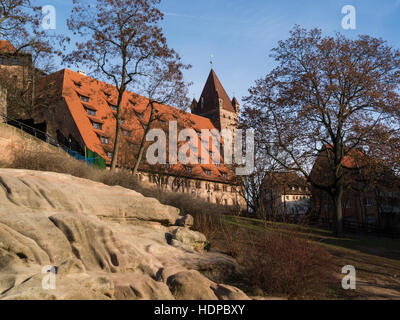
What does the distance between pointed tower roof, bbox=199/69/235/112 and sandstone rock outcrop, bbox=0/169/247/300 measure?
63.6 m

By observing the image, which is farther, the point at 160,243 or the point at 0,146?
the point at 0,146

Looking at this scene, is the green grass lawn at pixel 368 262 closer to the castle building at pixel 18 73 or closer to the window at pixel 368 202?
the window at pixel 368 202

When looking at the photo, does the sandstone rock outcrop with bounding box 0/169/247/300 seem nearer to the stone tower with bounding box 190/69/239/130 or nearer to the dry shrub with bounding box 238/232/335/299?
the dry shrub with bounding box 238/232/335/299

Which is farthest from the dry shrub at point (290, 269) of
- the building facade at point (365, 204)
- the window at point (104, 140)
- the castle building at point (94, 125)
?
the window at point (104, 140)

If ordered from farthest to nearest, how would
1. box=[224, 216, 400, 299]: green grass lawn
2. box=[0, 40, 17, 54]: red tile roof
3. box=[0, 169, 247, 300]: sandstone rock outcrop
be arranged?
box=[0, 40, 17, 54]: red tile roof, box=[224, 216, 400, 299]: green grass lawn, box=[0, 169, 247, 300]: sandstone rock outcrop

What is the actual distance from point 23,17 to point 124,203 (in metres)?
17.2

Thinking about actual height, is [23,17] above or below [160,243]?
above

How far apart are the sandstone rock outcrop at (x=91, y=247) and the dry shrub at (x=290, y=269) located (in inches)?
53.6

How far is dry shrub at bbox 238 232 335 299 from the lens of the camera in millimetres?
7941

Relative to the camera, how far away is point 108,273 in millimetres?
7141

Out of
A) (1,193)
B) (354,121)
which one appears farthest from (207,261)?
(354,121)

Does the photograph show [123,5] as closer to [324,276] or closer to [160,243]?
[160,243]

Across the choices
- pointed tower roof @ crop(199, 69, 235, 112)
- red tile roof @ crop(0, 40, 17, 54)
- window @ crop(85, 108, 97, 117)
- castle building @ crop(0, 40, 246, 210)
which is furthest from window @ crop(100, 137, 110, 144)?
pointed tower roof @ crop(199, 69, 235, 112)
